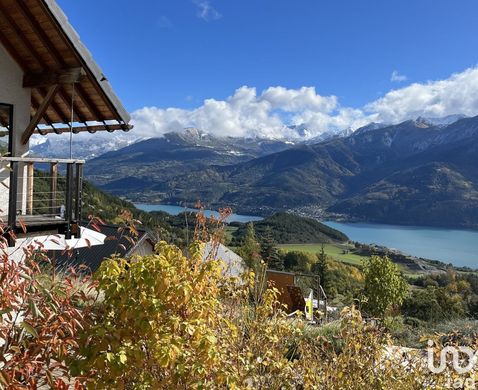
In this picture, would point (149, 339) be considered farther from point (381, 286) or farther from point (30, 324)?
point (381, 286)

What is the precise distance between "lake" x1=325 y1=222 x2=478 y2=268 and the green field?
68.7 feet

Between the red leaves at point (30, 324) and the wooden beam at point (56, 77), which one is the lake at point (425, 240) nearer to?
the wooden beam at point (56, 77)

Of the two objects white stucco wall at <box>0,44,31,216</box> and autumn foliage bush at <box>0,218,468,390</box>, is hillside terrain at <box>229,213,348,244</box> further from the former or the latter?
autumn foliage bush at <box>0,218,468,390</box>

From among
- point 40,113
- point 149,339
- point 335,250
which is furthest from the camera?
point 335,250

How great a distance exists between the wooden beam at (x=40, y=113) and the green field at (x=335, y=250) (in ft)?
251

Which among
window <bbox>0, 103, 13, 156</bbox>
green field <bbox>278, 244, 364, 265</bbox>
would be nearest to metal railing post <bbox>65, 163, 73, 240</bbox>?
window <bbox>0, 103, 13, 156</bbox>

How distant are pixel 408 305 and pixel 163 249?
39000 millimetres

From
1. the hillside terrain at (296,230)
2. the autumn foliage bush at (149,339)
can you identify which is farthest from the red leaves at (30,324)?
the hillside terrain at (296,230)

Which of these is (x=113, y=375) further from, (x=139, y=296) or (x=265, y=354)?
(x=265, y=354)

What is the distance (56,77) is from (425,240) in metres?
145

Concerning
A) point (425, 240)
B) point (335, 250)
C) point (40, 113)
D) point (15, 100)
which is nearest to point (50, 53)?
point (40, 113)

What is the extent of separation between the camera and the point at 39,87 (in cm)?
635

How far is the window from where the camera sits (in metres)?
6.26

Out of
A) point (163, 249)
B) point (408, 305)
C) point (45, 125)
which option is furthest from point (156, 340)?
point (408, 305)
